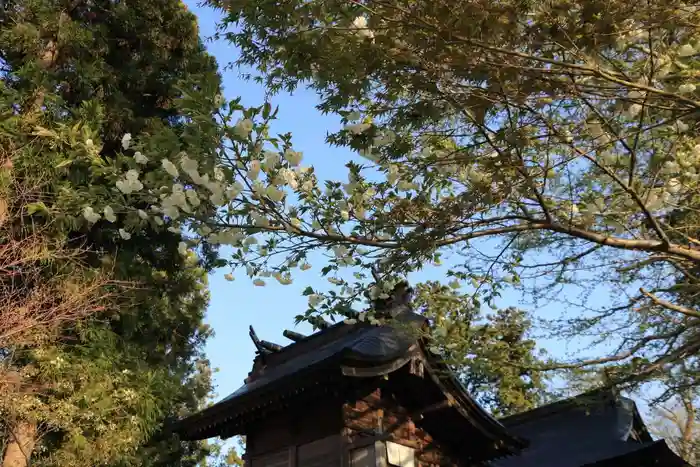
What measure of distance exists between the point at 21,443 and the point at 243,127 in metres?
Result: 7.04

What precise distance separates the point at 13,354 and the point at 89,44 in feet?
18.3

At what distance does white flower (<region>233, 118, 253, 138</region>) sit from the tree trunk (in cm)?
673

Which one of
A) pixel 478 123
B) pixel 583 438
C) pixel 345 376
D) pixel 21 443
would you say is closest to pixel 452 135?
pixel 478 123

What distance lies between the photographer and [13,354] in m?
7.68

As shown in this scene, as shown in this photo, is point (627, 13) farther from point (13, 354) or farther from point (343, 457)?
point (13, 354)

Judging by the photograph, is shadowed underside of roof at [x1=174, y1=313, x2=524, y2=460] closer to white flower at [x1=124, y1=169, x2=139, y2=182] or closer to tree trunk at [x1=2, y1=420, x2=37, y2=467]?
tree trunk at [x1=2, y1=420, x2=37, y2=467]

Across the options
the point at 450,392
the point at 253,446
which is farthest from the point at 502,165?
the point at 253,446

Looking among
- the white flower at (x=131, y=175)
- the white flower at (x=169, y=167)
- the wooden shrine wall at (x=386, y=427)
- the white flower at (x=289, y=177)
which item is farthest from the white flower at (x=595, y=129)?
the wooden shrine wall at (x=386, y=427)

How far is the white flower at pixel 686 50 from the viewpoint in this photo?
324 centimetres

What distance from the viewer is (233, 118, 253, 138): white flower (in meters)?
3.40

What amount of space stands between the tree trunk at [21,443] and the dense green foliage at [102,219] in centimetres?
19

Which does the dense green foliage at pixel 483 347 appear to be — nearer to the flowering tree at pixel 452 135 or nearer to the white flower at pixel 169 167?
the flowering tree at pixel 452 135

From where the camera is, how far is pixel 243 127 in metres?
3.40

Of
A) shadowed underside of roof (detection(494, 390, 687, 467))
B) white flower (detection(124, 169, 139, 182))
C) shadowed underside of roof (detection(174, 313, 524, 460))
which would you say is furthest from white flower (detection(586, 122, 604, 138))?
shadowed underside of roof (detection(494, 390, 687, 467))
